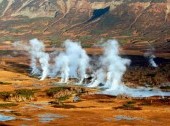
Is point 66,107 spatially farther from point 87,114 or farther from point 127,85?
point 127,85

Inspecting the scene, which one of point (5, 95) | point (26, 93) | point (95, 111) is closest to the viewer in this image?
point (95, 111)

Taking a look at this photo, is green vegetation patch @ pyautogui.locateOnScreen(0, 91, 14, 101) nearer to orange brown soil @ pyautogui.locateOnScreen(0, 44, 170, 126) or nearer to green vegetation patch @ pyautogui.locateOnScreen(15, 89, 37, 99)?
green vegetation patch @ pyautogui.locateOnScreen(15, 89, 37, 99)

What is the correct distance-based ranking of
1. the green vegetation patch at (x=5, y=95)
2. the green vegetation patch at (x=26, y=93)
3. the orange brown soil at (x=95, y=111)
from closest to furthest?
the orange brown soil at (x=95, y=111) → the green vegetation patch at (x=5, y=95) → the green vegetation patch at (x=26, y=93)

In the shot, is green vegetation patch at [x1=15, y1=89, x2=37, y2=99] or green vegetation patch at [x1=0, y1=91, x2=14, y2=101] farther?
green vegetation patch at [x1=15, y1=89, x2=37, y2=99]

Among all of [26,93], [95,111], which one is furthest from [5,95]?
[95,111]

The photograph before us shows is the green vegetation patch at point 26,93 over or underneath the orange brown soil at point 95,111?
over

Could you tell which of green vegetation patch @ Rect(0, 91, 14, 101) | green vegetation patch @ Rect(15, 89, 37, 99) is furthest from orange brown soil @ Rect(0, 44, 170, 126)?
green vegetation patch @ Rect(0, 91, 14, 101)

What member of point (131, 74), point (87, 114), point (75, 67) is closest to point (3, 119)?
point (87, 114)

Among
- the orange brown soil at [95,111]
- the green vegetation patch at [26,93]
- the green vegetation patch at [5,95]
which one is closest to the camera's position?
the orange brown soil at [95,111]

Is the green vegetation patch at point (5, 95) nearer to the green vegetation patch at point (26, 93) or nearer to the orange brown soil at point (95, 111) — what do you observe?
the green vegetation patch at point (26, 93)

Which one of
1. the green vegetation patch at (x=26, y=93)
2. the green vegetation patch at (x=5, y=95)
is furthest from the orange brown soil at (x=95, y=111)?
the green vegetation patch at (x=5, y=95)

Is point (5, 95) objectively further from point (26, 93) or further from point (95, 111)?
point (95, 111)
